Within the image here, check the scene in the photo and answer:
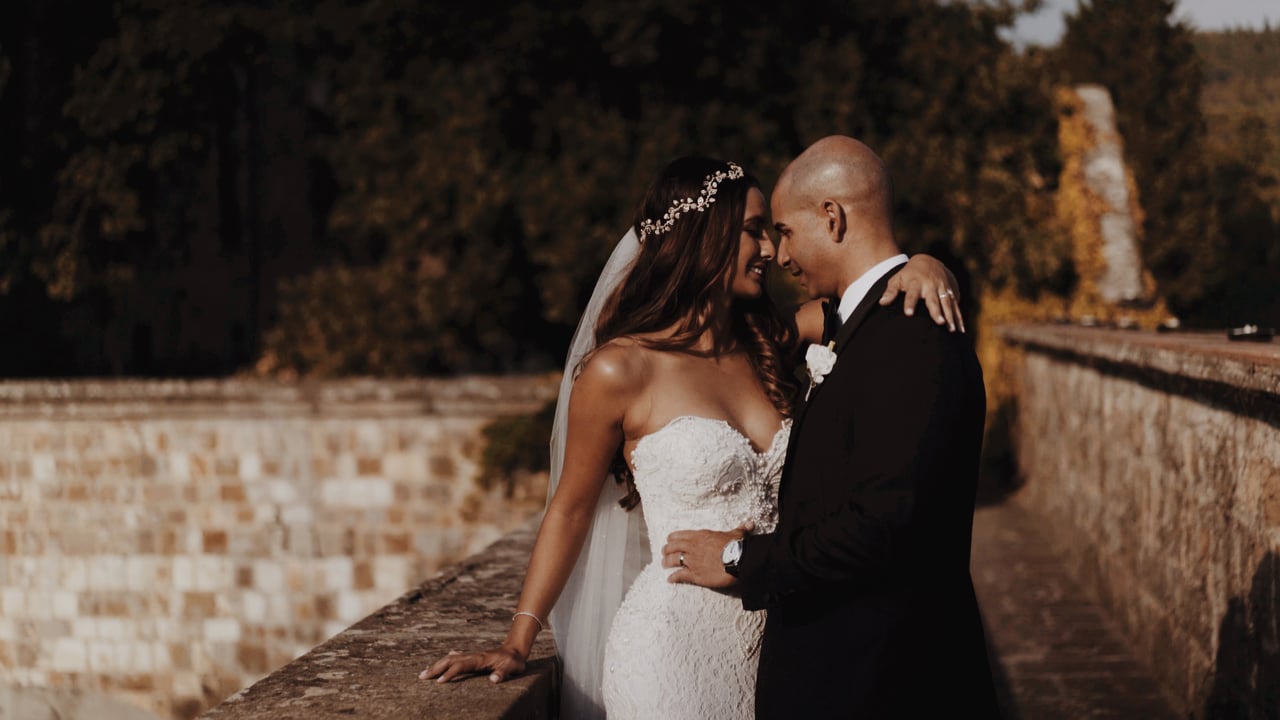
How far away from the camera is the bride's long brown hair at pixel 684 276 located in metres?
2.88

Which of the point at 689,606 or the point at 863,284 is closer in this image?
the point at 863,284

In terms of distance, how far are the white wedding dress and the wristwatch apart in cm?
25

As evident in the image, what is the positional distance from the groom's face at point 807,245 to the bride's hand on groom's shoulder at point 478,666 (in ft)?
3.39

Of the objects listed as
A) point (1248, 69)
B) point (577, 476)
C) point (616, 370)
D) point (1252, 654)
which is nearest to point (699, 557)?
point (577, 476)

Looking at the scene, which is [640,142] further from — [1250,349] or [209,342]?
[209,342]

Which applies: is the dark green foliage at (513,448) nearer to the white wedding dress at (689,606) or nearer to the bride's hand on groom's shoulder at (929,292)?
the white wedding dress at (689,606)

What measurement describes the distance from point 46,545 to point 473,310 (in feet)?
16.3

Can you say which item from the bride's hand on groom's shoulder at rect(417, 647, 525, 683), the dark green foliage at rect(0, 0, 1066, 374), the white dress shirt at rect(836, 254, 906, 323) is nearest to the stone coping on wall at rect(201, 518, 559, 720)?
the bride's hand on groom's shoulder at rect(417, 647, 525, 683)

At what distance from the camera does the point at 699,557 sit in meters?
2.61

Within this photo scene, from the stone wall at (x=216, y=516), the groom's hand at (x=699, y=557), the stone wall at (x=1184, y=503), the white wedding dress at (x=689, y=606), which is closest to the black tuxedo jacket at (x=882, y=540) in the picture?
the groom's hand at (x=699, y=557)

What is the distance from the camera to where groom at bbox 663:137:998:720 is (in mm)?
2098

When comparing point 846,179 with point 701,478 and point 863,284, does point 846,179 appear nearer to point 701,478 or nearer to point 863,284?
point 863,284

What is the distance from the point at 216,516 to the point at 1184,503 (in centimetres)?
985

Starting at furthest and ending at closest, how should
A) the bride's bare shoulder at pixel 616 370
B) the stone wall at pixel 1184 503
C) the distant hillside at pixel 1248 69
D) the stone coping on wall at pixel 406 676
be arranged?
the distant hillside at pixel 1248 69 < the stone wall at pixel 1184 503 < the bride's bare shoulder at pixel 616 370 < the stone coping on wall at pixel 406 676
